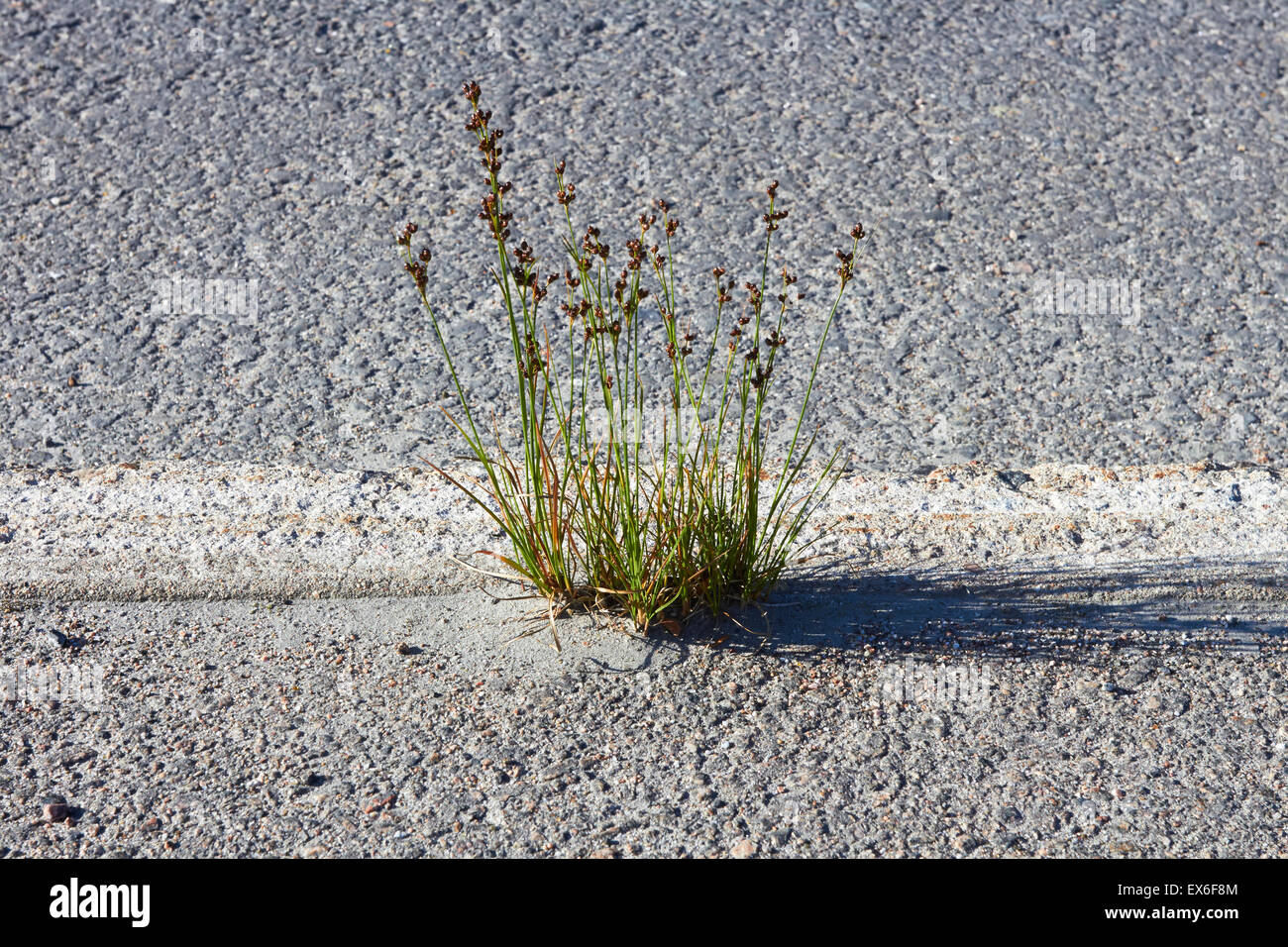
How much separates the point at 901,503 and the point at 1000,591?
1.17ft

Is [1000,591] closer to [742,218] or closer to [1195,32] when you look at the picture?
[742,218]

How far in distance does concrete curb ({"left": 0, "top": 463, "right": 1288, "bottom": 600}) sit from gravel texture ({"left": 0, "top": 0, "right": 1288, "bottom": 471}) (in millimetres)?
111

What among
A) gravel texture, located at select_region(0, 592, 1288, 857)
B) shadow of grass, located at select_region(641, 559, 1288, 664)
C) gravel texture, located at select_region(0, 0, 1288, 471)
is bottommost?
gravel texture, located at select_region(0, 592, 1288, 857)

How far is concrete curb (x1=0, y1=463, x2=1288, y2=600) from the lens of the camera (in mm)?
2750

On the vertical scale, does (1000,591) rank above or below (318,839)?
above

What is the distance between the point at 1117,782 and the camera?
2.29 m

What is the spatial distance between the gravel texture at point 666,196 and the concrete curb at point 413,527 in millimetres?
111

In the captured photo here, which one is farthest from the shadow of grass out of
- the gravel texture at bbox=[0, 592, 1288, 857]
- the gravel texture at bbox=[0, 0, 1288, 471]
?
the gravel texture at bbox=[0, 0, 1288, 471]

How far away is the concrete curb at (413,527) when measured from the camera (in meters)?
2.75

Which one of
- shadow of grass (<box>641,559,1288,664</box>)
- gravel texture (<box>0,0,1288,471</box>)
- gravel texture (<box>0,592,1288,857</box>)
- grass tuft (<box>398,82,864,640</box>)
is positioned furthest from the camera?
gravel texture (<box>0,0,1288,471</box>)

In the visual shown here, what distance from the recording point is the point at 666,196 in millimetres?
4242

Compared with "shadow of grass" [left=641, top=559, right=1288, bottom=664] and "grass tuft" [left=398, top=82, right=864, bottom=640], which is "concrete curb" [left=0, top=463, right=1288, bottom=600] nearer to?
"shadow of grass" [left=641, top=559, right=1288, bottom=664]

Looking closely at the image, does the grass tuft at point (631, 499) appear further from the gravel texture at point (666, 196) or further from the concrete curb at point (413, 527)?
the gravel texture at point (666, 196)

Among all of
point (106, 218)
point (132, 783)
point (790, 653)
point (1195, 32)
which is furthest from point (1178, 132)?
point (132, 783)
